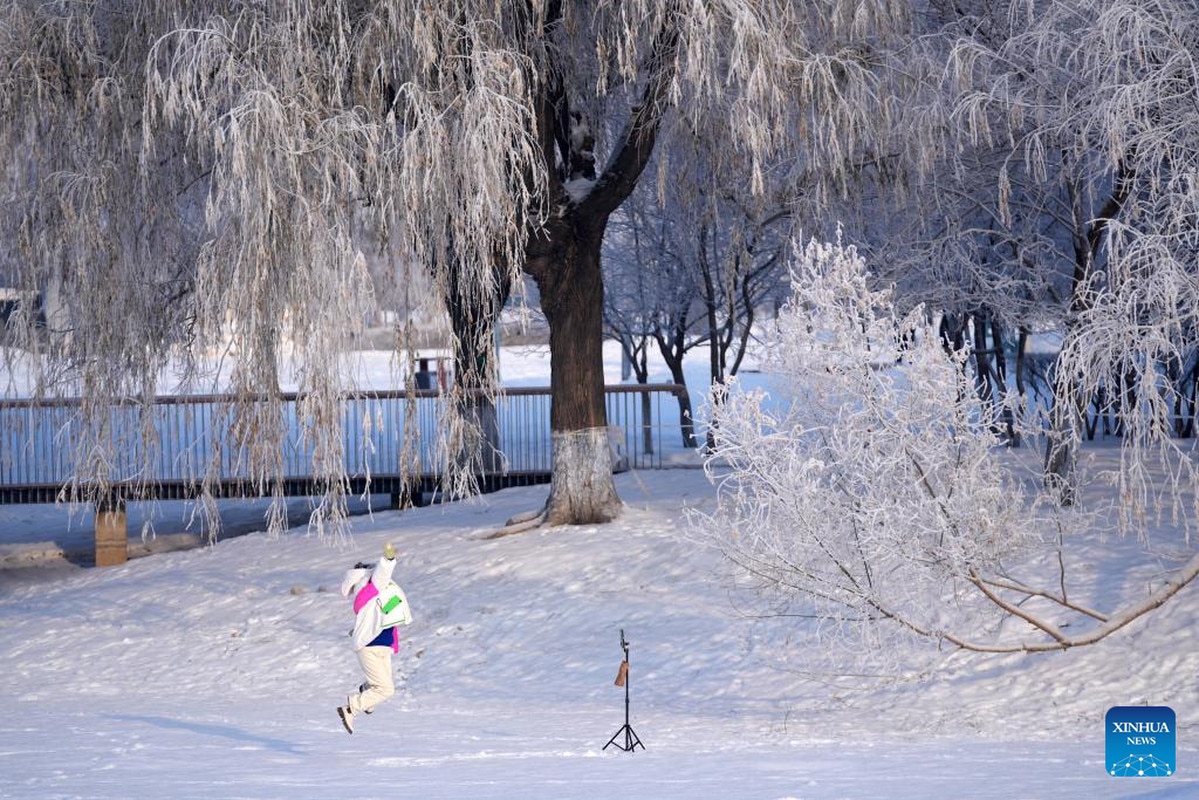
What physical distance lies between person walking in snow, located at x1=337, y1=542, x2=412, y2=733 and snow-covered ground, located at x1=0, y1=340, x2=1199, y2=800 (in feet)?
1.24

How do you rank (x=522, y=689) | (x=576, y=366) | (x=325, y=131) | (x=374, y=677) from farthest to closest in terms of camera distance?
(x=576, y=366)
(x=522, y=689)
(x=325, y=131)
(x=374, y=677)

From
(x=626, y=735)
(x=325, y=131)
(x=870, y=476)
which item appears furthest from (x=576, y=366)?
(x=626, y=735)

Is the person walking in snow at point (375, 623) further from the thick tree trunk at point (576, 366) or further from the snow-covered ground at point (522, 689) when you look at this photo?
the thick tree trunk at point (576, 366)

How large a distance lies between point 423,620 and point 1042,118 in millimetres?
7451

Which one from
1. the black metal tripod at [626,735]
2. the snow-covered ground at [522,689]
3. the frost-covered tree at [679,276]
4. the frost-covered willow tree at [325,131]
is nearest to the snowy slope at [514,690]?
the snow-covered ground at [522,689]

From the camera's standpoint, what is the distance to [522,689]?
12.4m

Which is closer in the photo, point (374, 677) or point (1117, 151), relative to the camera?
point (374, 677)

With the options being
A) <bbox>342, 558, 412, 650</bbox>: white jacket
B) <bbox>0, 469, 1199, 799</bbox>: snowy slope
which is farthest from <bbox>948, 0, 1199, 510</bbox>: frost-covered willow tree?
<bbox>342, 558, 412, 650</bbox>: white jacket

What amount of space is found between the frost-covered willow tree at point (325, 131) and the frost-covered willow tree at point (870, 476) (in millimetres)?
3089

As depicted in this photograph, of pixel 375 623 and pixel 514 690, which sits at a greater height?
pixel 375 623

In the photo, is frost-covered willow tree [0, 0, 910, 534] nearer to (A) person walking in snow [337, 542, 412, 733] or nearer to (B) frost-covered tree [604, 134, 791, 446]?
(A) person walking in snow [337, 542, 412, 733]

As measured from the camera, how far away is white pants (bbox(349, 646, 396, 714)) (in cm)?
972

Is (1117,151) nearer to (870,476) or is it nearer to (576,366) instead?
(870,476)

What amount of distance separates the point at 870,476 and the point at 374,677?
3701mm
